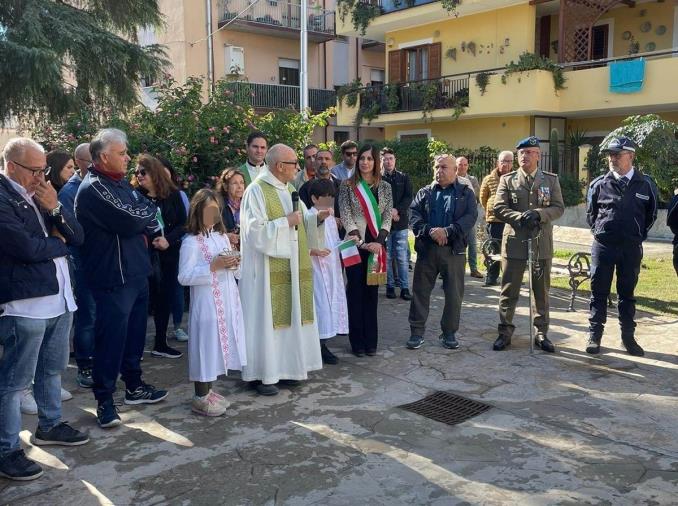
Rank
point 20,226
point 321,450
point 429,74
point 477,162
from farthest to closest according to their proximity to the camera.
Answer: point 429,74 → point 477,162 → point 321,450 → point 20,226

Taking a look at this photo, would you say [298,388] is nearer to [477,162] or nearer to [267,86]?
[477,162]

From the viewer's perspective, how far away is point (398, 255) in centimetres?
875

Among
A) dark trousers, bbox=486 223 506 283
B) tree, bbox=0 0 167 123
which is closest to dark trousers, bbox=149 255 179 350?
dark trousers, bbox=486 223 506 283

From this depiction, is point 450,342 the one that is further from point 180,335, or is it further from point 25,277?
point 25,277

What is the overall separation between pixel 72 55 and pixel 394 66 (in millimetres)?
15269

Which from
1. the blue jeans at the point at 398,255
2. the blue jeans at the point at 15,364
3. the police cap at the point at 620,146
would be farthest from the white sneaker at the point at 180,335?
the police cap at the point at 620,146

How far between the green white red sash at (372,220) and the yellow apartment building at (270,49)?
1832cm

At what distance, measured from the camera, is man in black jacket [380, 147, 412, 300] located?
840cm

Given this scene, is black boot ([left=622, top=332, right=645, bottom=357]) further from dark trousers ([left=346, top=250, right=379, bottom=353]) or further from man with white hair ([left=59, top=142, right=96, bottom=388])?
man with white hair ([left=59, top=142, right=96, bottom=388])

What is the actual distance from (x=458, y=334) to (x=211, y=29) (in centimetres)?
2211

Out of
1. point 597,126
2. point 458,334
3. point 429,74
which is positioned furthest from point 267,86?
point 458,334

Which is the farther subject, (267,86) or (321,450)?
(267,86)

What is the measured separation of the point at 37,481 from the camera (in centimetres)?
379

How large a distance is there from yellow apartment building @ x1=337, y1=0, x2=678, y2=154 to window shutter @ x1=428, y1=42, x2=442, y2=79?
0.04 m
